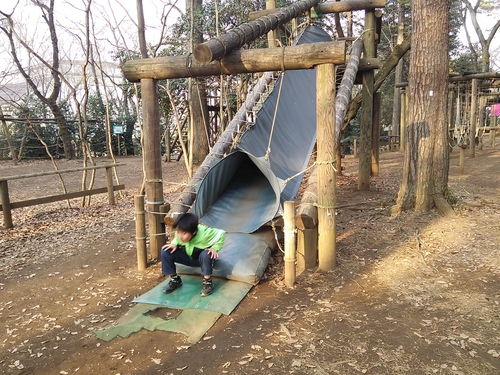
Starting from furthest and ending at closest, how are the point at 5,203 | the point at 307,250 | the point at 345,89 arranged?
the point at 5,203
the point at 345,89
the point at 307,250

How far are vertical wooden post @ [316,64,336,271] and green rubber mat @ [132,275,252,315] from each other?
0.81 metres

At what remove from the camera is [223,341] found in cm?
265

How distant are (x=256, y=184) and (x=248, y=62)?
177cm

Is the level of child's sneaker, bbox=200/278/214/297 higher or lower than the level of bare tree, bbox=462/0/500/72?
lower

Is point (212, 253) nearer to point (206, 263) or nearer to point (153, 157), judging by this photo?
point (206, 263)

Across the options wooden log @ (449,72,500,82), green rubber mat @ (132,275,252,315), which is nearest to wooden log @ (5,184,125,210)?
green rubber mat @ (132,275,252,315)

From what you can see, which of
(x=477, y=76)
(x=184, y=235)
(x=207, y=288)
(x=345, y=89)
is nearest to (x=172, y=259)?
(x=184, y=235)

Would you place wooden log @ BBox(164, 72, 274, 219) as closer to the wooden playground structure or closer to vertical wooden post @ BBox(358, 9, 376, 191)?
the wooden playground structure

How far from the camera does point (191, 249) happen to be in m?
3.40

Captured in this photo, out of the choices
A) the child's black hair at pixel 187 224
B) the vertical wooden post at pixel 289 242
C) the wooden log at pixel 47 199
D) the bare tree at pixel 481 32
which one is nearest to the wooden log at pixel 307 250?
the vertical wooden post at pixel 289 242

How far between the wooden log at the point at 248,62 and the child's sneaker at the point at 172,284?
6.42 ft

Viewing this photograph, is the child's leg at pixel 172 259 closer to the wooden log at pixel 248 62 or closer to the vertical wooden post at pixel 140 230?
the vertical wooden post at pixel 140 230

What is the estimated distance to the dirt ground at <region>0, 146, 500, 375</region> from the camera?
2.41 meters

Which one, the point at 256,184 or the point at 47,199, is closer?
the point at 256,184
